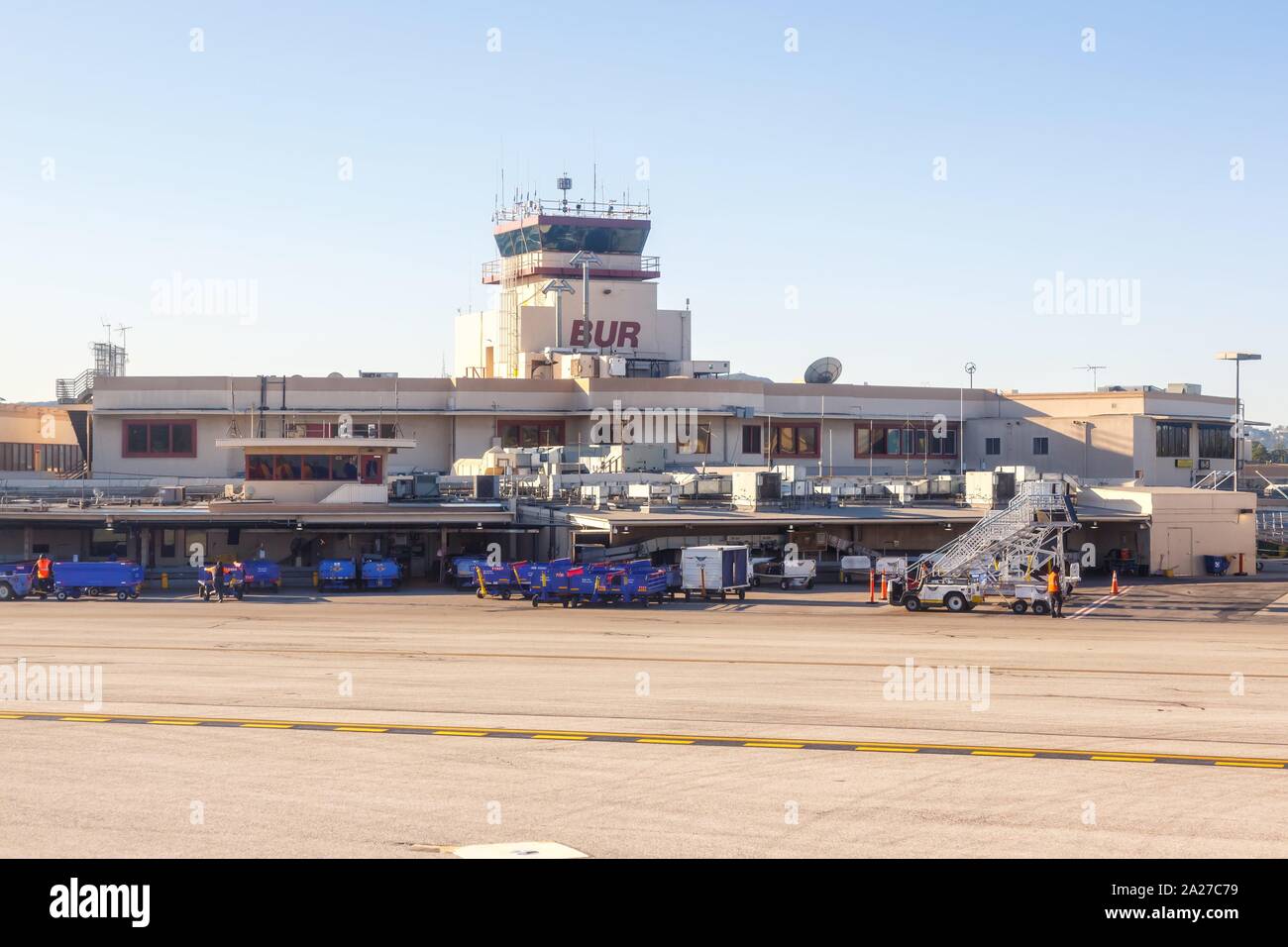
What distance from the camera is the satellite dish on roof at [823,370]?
91125 millimetres

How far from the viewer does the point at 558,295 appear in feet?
302

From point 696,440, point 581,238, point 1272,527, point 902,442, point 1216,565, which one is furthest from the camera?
point 581,238

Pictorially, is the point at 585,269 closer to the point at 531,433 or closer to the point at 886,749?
the point at 531,433

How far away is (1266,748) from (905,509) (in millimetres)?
41077

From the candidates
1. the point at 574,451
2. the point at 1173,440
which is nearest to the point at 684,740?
the point at 574,451

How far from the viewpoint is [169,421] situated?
78.8m

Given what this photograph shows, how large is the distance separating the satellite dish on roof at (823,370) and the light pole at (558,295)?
56.6 feet

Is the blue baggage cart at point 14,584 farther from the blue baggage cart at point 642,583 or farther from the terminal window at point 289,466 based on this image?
the blue baggage cart at point 642,583

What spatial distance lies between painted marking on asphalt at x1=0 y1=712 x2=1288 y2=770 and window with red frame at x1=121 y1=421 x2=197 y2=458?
5351cm

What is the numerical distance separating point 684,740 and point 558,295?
228ft

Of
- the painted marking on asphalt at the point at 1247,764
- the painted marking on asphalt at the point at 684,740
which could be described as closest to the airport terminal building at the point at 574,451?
the painted marking on asphalt at the point at 684,740
